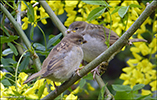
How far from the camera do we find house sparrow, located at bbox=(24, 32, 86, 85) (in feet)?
5.32

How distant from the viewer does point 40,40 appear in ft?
10.9

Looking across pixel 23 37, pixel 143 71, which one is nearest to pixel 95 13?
pixel 23 37

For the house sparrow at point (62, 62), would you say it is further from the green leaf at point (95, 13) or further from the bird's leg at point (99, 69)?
the green leaf at point (95, 13)

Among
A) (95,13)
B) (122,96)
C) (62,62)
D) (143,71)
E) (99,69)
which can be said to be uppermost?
(95,13)

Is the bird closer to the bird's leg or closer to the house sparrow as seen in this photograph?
the bird's leg

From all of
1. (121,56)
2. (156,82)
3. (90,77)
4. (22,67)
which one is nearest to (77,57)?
(90,77)

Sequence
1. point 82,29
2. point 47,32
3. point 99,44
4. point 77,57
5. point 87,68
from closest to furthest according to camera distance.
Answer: point 87,68 < point 77,57 < point 99,44 < point 82,29 < point 47,32

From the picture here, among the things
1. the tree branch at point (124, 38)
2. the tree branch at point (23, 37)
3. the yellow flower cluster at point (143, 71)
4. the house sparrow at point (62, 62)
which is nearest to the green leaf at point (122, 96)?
the tree branch at point (124, 38)

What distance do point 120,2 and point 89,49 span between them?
0.53 metres

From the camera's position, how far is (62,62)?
1.75m

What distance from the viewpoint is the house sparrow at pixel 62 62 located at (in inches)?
63.9

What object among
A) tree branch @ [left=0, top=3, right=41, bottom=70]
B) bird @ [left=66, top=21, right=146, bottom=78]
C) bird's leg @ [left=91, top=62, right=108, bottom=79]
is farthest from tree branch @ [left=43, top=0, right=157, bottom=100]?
bird @ [left=66, top=21, right=146, bottom=78]

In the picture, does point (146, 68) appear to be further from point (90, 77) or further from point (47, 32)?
point (47, 32)

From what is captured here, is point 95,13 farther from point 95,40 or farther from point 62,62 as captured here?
point 95,40
